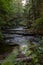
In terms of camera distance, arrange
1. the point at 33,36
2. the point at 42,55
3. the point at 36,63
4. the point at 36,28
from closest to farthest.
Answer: the point at 36,63
the point at 42,55
the point at 36,28
the point at 33,36

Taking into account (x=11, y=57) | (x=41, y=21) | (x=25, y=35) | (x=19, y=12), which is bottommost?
(x=19, y=12)

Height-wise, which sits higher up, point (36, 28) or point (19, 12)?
point (36, 28)

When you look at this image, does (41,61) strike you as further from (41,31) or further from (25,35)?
(25,35)

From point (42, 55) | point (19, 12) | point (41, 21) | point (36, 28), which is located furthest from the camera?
point (19, 12)

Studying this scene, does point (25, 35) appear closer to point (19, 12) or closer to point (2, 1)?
point (2, 1)

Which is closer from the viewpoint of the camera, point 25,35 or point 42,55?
point 42,55

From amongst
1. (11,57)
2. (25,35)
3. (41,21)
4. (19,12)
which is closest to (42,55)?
(11,57)

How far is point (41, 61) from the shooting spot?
5305 millimetres

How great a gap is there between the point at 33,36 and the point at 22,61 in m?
6.65

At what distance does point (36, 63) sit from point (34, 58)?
21 centimetres

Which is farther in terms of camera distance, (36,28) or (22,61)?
(36,28)

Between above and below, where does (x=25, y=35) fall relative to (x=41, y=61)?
below

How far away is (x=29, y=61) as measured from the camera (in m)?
5.27

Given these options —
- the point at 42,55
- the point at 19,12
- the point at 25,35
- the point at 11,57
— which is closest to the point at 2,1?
the point at 25,35
